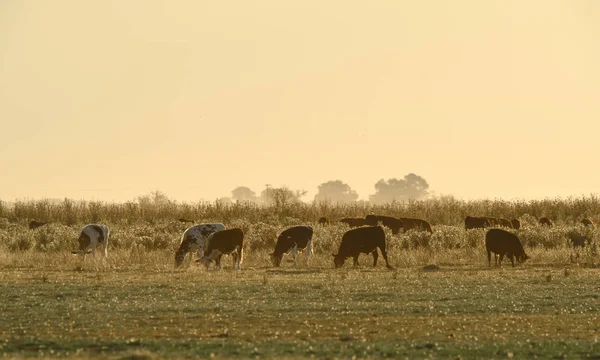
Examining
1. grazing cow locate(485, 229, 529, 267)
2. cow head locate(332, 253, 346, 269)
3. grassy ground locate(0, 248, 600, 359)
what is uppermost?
grazing cow locate(485, 229, 529, 267)

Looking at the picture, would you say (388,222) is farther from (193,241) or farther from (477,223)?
(193,241)

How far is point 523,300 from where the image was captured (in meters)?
24.7

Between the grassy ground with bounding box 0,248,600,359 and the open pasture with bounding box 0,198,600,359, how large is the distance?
31 mm

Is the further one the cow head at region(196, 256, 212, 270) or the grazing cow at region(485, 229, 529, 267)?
the grazing cow at region(485, 229, 529, 267)

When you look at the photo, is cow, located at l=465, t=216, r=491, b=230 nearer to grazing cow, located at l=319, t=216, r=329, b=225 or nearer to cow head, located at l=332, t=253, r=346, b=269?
grazing cow, located at l=319, t=216, r=329, b=225

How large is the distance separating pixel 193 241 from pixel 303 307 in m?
13.8

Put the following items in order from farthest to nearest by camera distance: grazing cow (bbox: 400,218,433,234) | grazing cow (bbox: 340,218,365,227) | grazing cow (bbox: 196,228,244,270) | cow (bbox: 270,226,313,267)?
grazing cow (bbox: 340,218,365,227)
grazing cow (bbox: 400,218,433,234)
cow (bbox: 270,226,313,267)
grazing cow (bbox: 196,228,244,270)

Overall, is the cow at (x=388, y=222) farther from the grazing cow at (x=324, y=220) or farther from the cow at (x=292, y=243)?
the cow at (x=292, y=243)

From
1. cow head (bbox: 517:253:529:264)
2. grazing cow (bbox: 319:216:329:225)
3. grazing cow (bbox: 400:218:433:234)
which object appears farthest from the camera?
grazing cow (bbox: 319:216:329:225)

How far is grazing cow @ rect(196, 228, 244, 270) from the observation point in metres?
34.6

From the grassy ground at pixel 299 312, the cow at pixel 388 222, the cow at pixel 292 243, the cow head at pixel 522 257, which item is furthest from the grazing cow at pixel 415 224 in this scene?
the grassy ground at pixel 299 312

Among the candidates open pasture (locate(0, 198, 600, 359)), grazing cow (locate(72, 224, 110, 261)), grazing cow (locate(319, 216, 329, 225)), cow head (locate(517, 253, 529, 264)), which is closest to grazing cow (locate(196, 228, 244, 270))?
open pasture (locate(0, 198, 600, 359))

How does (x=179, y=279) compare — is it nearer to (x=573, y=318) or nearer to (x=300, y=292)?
(x=300, y=292)

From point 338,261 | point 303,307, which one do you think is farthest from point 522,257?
point 303,307
